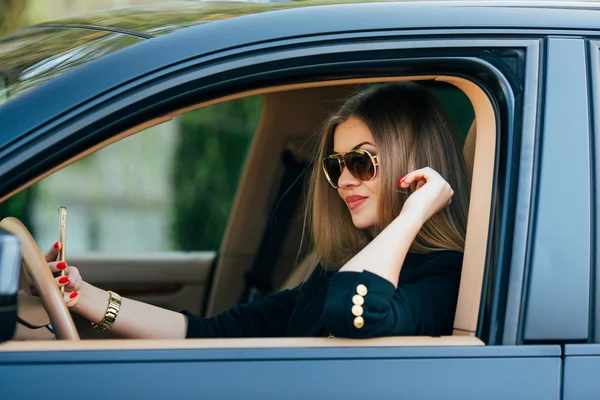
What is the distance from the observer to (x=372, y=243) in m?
1.66

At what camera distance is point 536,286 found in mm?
1464

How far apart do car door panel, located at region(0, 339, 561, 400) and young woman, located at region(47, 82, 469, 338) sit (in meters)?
0.10

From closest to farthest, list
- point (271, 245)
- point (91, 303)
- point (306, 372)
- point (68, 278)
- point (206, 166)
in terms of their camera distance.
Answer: point (306, 372) < point (68, 278) < point (91, 303) < point (271, 245) < point (206, 166)

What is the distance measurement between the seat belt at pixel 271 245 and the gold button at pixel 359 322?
1.74m

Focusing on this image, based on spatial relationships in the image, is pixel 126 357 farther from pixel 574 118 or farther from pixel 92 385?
pixel 574 118

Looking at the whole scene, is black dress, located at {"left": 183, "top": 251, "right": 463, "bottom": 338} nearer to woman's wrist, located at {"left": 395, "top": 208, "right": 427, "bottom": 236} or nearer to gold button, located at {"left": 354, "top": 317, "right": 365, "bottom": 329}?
gold button, located at {"left": 354, "top": 317, "right": 365, "bottom": 329}

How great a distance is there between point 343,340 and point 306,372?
10 cm

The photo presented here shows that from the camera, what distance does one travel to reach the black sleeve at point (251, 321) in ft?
7.20

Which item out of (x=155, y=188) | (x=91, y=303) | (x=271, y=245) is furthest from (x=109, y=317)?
(x=155, y=188)

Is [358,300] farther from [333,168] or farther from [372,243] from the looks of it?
[333,168]

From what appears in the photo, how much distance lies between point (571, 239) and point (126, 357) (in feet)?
2.37

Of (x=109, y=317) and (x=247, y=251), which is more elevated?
(x=247, y=251)

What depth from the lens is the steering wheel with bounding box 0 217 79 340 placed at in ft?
5.22

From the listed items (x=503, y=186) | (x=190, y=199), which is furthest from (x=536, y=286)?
(x=190, y=199)
